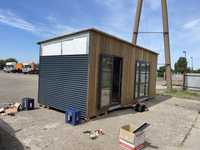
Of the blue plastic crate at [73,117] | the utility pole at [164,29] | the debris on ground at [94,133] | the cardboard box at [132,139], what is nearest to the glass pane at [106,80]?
the blue plastic crate at [73,117]

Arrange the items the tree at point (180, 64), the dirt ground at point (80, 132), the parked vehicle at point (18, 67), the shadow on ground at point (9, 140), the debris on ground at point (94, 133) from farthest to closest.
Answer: the tree at point (180, 64) < the parked vehicle at point (18, 67) < the debris on ground at point (94, 133) < the dirt ground at point (80, 132) < the shadow on ground at point (9, 140)

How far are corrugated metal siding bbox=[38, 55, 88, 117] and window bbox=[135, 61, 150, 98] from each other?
3.74 m

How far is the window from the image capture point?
8.77m

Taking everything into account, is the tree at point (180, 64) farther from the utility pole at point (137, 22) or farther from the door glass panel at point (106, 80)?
the door glass panel at point (106, 80)

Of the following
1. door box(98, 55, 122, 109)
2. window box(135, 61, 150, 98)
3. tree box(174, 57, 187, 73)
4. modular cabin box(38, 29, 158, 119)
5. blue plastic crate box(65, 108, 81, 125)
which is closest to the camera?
blue plastic crate box(65, 108, 81, 125)

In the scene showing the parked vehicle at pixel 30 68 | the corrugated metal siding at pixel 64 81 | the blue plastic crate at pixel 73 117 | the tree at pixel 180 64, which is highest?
the tree at pixel 180 64

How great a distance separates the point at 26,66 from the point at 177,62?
147 ft

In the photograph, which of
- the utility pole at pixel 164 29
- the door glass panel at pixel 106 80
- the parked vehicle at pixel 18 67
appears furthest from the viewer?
the parked vehicle at pixel 18 67

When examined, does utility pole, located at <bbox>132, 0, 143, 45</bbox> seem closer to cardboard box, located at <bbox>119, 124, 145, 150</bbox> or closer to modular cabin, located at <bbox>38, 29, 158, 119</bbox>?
modular cabin, located at <bbox>38, 29, 158, 119</bbox>

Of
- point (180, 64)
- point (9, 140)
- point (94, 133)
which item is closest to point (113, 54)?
point (94, 133)

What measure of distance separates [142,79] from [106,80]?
3685 mm

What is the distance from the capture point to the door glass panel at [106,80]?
609 cm

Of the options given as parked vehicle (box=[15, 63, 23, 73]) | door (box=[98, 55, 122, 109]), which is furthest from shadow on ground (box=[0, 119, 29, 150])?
parked vehicle (box=[15, 63, 23, 73])

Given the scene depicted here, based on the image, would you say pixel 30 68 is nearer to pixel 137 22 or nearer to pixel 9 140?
pixel 137 22
